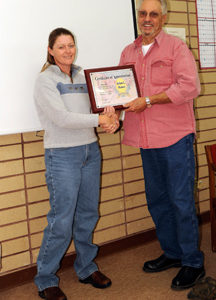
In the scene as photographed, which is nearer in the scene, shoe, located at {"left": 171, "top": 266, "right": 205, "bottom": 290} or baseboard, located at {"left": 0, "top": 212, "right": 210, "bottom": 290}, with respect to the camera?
shoe, located at {"left": 171, "top": 266, "right": 205, "bottom": 290}

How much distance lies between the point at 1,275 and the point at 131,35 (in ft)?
6.25

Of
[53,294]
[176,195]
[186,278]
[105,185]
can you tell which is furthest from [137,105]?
[53,294]

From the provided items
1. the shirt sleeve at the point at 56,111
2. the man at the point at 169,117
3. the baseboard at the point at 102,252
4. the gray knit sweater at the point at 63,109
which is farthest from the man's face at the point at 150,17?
the baseboard at the point at 102,252

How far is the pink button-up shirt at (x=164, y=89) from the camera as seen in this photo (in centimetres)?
200

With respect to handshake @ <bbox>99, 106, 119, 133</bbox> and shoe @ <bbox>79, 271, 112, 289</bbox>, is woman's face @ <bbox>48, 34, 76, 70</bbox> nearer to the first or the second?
handshake @ <bbox>99, 106, 119, 133</bbox>

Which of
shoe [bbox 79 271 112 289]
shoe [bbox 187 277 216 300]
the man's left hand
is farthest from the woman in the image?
shoe [bbox 187 277 216 300]

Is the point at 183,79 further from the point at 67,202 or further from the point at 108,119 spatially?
the point at 67,202

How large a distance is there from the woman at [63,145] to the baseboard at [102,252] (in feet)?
0.88

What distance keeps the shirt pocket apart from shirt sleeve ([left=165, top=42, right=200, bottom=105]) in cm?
4

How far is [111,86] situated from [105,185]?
0.90 meters

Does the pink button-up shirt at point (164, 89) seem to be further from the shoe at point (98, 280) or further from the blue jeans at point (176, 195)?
the shoe at point (98, 280)

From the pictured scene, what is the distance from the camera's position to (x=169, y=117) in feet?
6.83

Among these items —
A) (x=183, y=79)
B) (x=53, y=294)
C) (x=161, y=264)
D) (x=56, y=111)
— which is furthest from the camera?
(x=161, y=264)

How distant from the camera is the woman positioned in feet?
6.19
